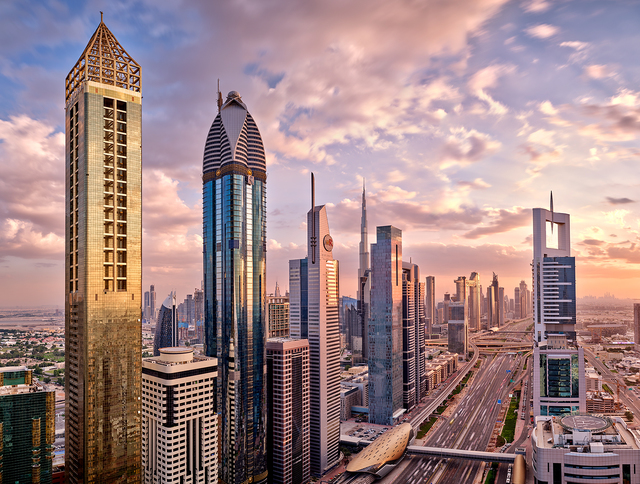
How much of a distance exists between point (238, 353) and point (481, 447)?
59651 mm

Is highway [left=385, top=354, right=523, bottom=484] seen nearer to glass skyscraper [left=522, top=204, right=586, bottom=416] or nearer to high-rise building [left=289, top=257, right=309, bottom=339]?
glass skyscraper [left=522, top=204, right=586, bottom=416]

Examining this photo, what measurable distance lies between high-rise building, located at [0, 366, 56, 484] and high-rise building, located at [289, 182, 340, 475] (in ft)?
153

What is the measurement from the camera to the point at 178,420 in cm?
6169

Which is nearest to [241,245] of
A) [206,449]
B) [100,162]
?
[206,449]

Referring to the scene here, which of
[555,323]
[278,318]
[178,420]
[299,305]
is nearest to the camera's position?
[178,420]

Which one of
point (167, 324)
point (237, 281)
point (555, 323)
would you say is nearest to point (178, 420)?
point (237, 281)

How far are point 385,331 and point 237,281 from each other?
5395 cm

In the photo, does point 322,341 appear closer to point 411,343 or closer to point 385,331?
point 385,331

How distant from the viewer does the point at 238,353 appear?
85.6 metres

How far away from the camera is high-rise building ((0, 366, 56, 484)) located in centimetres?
6303

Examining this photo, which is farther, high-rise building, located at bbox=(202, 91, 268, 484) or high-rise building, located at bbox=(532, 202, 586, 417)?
high-rise building, located at bbox=(532, 202, 586, 417)

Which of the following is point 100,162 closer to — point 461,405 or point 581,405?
point 581,405

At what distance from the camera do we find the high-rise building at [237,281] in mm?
83562

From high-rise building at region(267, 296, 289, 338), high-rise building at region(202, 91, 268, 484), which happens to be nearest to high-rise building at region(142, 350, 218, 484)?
high-rise building at region(202, 91, 268, 484)
